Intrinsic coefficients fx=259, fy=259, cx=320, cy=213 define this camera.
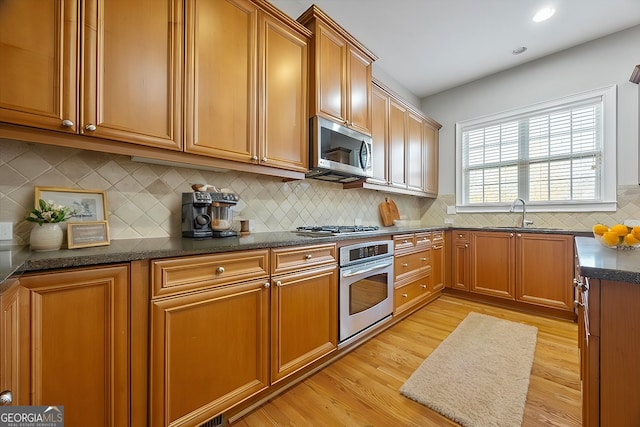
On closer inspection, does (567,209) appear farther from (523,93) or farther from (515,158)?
(523,93)

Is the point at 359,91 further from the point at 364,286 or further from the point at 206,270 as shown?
the point at 206,270

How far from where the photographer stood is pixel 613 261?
888mm

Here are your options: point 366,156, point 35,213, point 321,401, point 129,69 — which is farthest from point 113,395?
point 366,156

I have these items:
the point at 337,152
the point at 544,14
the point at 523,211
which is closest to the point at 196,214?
the point at 337,152

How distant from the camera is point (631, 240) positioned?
113 centimetres

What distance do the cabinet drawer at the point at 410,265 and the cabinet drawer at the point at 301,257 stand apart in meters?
0.92

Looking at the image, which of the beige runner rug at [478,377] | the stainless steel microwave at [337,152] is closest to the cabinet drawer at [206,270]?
the stainless steel microwave at [337,152]

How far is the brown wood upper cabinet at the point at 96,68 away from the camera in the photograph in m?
0.99

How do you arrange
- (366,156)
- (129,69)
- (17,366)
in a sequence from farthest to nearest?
(366,156)
(129,69)
(17,366)

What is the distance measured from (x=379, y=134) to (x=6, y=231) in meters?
2.81

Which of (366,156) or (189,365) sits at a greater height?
(366,156)

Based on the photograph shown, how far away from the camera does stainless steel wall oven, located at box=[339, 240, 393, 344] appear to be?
188cm

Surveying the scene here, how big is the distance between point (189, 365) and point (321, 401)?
790 millimetres

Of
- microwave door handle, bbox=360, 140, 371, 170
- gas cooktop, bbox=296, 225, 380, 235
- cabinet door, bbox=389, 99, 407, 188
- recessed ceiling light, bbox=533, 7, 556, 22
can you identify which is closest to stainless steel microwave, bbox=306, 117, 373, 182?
microwave door handle, bbox=360, 140, 371, 170
